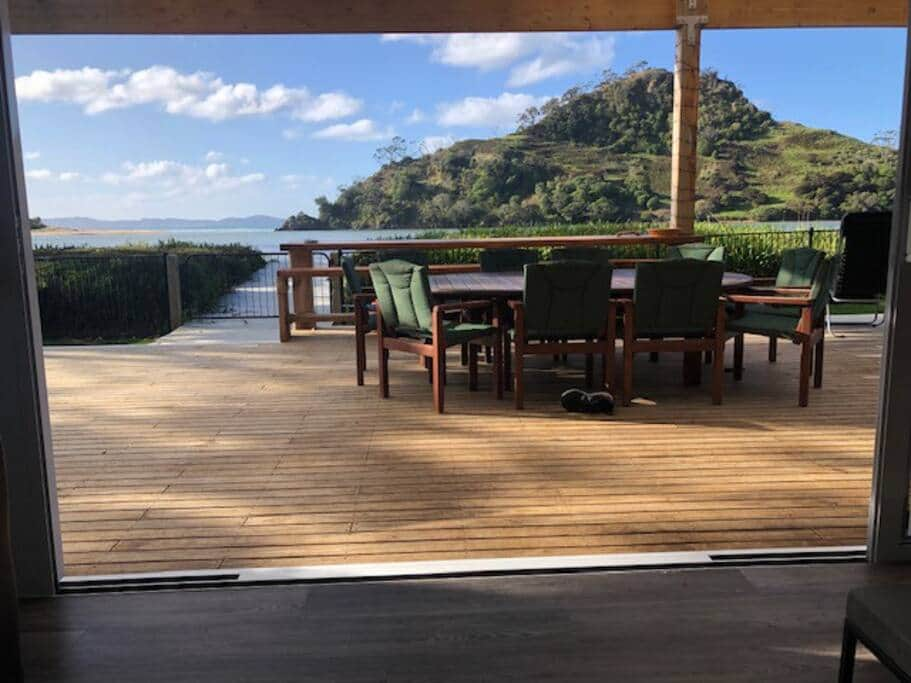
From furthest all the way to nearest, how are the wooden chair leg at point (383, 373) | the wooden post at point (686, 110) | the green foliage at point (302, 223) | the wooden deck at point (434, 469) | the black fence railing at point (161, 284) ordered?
the green foliage at point (302, 223) < the black fence railing at point (161, 284) < the wooden post at point (686, 110) < the wooden chair leg at point (383, 373) < the wooden deck at point (434, 469)

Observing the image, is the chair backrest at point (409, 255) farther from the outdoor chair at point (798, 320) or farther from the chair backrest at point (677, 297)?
the outdoor chair at point (798, 320)

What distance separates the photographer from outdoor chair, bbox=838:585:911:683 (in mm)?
1261

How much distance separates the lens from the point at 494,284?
4719 millimetres

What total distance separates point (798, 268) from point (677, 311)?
1.41m

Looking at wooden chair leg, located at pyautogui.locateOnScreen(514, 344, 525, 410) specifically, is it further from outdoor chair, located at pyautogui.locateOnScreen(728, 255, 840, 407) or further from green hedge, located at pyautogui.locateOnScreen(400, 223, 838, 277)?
green hedge, located at pyautogui.locateOnScreen(400, 223, 838, 277)

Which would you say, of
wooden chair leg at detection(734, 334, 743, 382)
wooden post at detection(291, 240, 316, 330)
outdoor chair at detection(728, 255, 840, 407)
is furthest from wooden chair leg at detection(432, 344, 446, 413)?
wooden post at detection(291, 240, 316, 330)

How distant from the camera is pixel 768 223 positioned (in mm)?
10883

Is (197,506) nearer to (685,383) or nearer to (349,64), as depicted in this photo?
(685,383)

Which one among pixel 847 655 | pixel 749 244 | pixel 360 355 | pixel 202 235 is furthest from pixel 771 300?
pixel 202 235

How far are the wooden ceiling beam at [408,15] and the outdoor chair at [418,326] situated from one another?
11.2ft

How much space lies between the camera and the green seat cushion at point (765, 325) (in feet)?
14.6

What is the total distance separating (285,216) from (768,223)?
761 cm

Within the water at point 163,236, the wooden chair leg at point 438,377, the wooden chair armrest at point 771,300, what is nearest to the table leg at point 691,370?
the wooden chair armrest at point 771,300

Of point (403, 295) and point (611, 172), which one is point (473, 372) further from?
point (611, 172)
